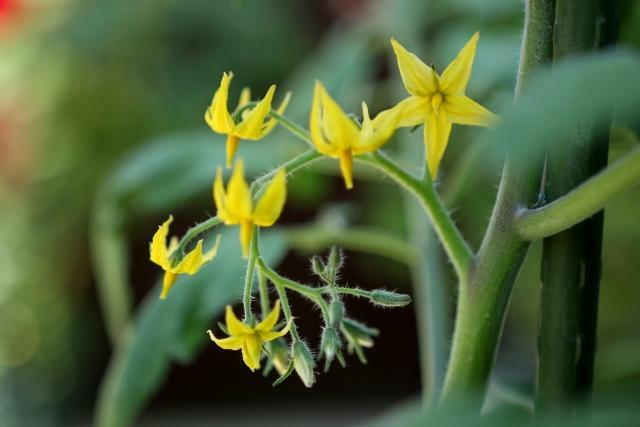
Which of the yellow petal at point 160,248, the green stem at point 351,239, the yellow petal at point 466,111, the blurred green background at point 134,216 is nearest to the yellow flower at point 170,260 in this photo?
the yellow petal at point 160,248

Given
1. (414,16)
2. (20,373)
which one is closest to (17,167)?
(20,373)

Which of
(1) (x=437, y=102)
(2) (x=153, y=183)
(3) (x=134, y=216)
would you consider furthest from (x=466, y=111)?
(3) (x=134, y=216)

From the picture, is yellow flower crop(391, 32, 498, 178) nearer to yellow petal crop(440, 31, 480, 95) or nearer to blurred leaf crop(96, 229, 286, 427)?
yellow petal crop(440, 31, 480, 95)

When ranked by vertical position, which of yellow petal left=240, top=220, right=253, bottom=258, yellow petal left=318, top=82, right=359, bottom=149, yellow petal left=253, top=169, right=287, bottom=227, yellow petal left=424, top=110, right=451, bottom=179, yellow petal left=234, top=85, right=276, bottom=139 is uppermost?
yellow petal left=234, top=85, right=276, bottom=139

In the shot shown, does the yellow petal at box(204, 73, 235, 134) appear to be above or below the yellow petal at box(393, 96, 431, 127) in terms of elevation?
above

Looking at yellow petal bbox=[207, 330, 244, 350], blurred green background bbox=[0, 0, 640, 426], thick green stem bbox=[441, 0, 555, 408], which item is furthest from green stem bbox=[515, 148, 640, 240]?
blurred green background bbox=[0, 0, 640, 426]

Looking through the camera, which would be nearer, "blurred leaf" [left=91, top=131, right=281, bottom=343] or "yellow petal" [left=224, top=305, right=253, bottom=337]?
"yellow petal" [left=224, top=305, right=253, bottom=337]

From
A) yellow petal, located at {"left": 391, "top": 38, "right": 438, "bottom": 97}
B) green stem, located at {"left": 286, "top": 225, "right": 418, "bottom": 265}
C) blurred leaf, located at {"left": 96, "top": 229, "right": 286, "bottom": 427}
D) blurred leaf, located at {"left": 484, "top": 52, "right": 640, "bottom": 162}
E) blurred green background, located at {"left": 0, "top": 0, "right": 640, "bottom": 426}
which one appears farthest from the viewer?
blurred green background, located at {"left": 0, "top": 0, "right": 640, "bottom": 426}

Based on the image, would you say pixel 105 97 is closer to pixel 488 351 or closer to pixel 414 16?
pixel 414 16

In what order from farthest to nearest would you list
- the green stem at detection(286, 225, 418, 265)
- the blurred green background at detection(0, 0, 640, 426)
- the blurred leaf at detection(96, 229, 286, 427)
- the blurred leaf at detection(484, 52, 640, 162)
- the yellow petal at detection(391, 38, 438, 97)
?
1. the blurred green background at detection(0, 0, 640, 426)
2. the green stem at detection(286, 225, 418, 265)
3. the blurred leaf at detection(96, 229, 286, 427)
4. the yellow petal at detection(391, 38, 438, 97)
5. the blurred leaf at detection(484, 52, 640, 162)
